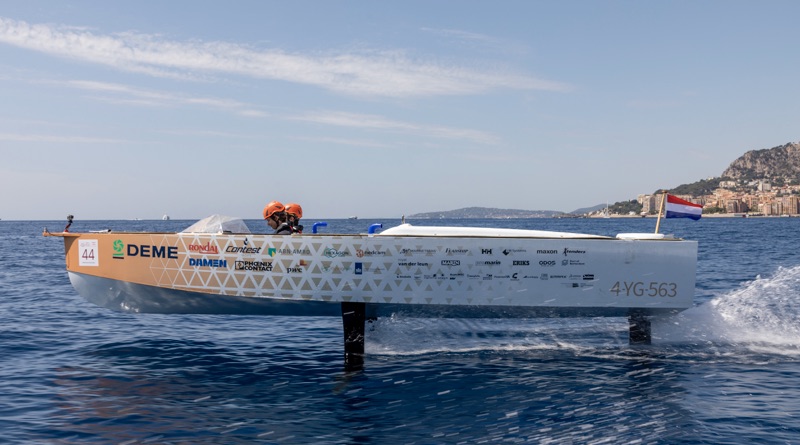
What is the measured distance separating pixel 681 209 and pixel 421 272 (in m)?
4.69

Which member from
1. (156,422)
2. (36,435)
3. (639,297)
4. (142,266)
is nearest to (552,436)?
(639,297)

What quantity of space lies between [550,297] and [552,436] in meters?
2.78

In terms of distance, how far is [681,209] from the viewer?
996 cm

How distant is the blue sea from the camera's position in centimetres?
659

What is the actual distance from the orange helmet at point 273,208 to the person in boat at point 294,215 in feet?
0.38

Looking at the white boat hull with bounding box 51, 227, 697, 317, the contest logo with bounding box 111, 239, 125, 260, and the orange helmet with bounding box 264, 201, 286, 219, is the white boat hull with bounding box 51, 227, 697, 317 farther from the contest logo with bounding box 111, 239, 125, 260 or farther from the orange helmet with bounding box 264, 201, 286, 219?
the orange helmet with bounding box 264, 201, 286, 219

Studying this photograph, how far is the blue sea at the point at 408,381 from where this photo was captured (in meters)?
6.59

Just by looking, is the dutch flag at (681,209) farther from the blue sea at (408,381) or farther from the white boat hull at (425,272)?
the blue sea at (408,381)

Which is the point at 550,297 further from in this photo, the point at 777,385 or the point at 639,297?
the point at 777,385

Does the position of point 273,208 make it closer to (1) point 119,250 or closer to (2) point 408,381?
(1) point 119,250

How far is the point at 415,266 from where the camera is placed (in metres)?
8.75

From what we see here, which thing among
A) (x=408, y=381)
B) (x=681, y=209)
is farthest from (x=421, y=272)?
(x=681, y=209)

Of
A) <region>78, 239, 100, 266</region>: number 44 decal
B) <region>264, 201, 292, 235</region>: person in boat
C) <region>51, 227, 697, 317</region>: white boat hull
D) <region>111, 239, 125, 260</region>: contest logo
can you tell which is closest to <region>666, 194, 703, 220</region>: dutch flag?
<region>51, 227, 697, 317</region>: white boat hull

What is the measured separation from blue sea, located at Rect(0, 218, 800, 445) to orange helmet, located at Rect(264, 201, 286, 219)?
2.48m
